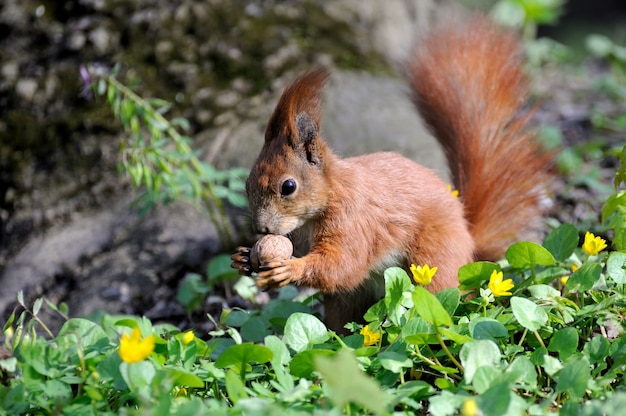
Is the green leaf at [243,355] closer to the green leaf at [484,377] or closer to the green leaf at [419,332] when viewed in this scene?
the green leaf at [419,332]

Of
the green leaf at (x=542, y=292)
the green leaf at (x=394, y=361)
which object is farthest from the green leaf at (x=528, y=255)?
the green leaf at (x=394, y=361)

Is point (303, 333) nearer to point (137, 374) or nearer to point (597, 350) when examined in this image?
point (137, 374)

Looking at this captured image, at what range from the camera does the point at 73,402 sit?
50.9 inches

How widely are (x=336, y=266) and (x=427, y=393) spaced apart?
0.43m

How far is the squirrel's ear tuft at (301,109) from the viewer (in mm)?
1676

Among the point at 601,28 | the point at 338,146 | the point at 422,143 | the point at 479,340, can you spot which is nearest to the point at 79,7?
the point at 338,146

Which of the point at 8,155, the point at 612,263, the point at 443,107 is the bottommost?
the point at 8,155

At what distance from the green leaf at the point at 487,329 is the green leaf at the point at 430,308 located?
124mm

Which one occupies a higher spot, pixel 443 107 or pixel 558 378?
pixel 443 107

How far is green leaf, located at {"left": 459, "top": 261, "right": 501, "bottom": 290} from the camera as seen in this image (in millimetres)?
1634

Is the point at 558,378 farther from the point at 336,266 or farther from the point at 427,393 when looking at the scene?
the point at 336,266

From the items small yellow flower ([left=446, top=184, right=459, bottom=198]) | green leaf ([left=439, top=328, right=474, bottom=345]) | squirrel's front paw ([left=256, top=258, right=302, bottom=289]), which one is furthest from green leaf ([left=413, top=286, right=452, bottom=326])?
small yellow flower ([left=446, top=184, right=459, bottom=198])

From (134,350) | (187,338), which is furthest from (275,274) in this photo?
(134,350)

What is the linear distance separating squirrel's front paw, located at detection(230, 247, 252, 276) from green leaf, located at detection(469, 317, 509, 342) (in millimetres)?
507
